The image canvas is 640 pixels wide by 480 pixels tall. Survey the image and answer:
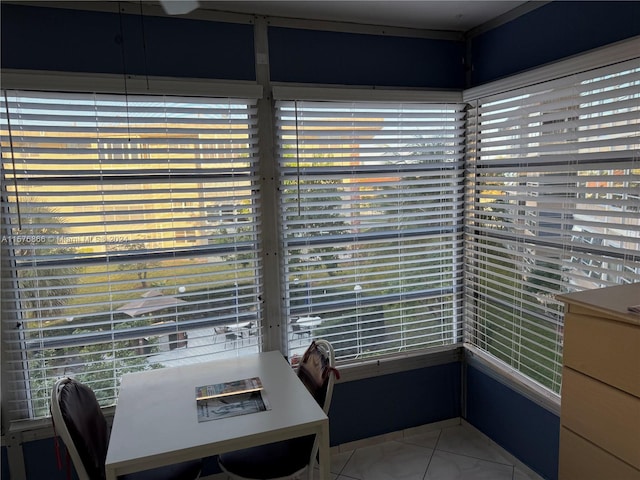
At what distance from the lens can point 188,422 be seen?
1.77 metres

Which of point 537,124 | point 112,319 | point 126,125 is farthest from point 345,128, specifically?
point 112,319

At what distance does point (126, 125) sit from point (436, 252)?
1989 mm

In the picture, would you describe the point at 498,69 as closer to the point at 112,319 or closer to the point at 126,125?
the point at 126,125

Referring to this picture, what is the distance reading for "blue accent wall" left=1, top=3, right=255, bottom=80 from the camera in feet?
6.99

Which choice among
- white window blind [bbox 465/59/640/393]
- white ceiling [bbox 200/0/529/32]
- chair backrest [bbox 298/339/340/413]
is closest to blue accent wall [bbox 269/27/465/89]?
white ceiling [bbox 200/0/529/32]

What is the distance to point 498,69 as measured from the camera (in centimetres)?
267

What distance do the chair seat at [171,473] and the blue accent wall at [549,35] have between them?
263 centimetres

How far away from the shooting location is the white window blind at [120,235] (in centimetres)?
221

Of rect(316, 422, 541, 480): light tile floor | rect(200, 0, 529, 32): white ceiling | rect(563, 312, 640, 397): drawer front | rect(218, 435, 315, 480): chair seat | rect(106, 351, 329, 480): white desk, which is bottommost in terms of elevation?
rect(316, 422, 541, 480): light tile floor

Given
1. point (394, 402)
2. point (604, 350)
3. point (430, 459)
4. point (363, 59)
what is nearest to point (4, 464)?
point (394, 402)

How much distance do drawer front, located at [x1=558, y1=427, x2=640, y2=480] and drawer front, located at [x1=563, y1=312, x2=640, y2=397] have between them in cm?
25

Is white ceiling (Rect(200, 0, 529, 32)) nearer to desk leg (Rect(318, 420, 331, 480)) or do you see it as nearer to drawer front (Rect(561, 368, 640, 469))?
drawer front (Rect(561, 368, 640, 469))

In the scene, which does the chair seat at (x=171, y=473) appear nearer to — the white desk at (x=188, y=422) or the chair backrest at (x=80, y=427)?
the chair backrest at (x=80, y=427)

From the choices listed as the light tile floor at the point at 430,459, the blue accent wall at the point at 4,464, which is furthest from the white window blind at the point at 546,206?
the blue accent wall at the point at 4,464
